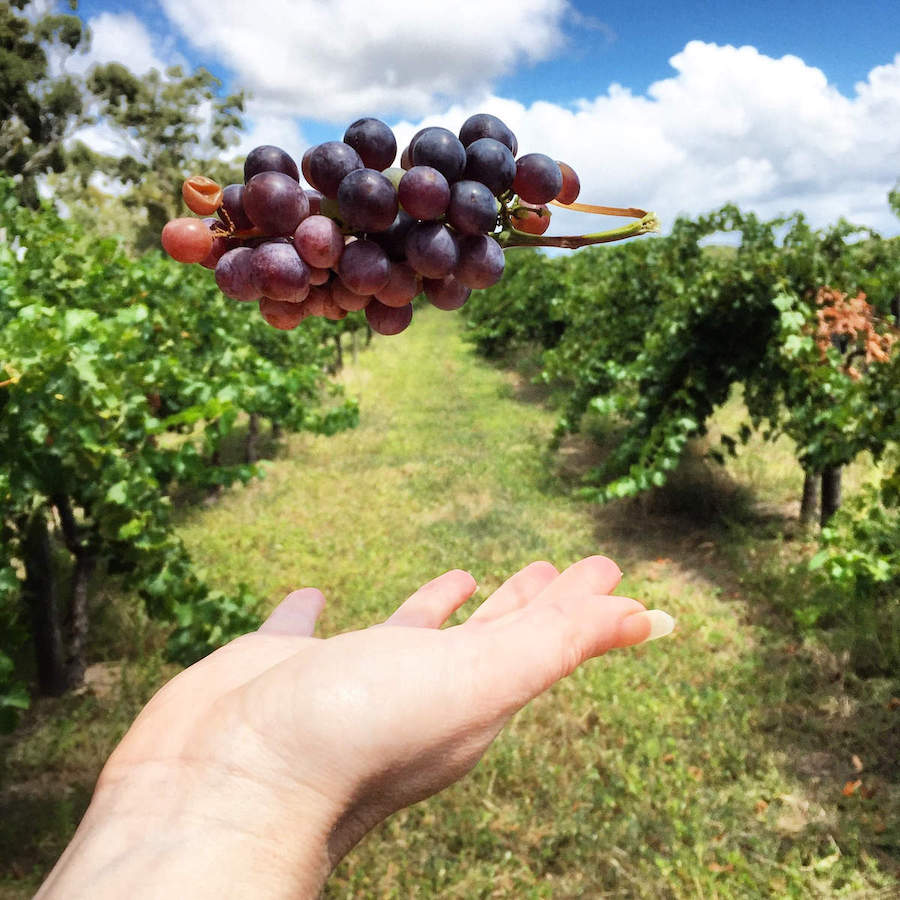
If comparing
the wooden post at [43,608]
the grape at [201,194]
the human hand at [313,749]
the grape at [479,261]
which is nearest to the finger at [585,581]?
the human hand at [313,749]

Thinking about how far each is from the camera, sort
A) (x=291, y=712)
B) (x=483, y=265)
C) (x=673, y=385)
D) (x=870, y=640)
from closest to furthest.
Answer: (x=483, y=265)
(x=291, y=712)
(x=870, y=640)
(x=673, y=385)

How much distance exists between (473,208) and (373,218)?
0.40 ft

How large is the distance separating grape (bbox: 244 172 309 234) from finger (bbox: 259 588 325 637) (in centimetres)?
113

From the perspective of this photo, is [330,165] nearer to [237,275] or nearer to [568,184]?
[237,275]

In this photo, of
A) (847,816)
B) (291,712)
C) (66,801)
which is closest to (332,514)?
(66,801)

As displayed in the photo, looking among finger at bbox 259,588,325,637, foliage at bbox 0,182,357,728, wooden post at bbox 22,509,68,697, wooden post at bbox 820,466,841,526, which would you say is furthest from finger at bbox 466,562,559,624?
wooden post at bbox 820,466,841,526

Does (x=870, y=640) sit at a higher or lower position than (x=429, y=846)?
higher

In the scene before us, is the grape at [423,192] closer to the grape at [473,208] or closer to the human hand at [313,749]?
the grape at [473,208]

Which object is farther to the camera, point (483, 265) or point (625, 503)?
point (625, 503)

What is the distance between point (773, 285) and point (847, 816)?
14.6 ft

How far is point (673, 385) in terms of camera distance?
306 inches

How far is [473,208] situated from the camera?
86 cm

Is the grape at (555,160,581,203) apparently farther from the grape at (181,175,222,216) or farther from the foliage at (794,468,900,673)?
the foliage at (794,468,900,673)

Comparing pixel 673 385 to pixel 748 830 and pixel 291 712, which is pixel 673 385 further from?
pixel 291 712
